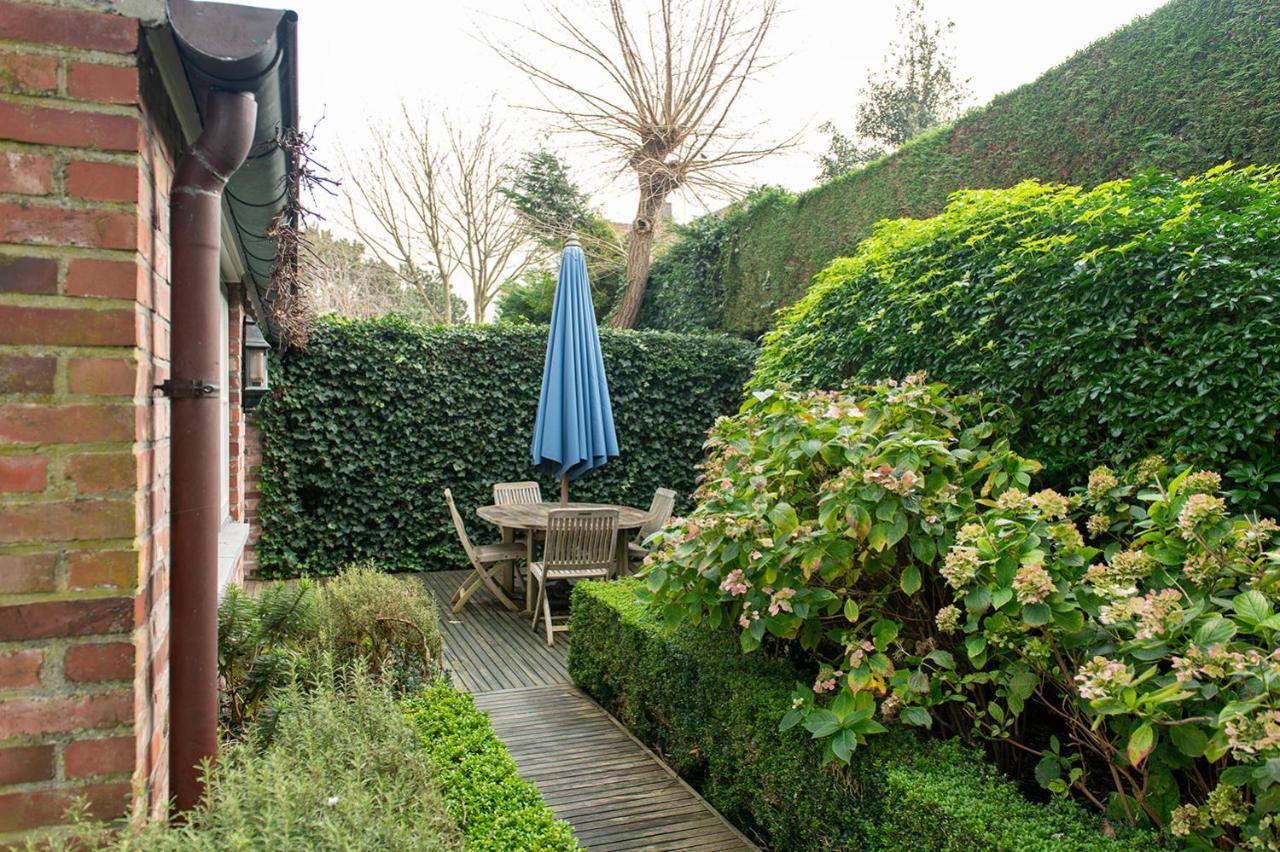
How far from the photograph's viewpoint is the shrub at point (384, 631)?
3.43 m

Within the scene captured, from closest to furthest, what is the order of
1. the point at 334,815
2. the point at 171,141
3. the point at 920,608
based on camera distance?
1. the point at 334,815
2. the point at 171,141
3. the point at 920,608

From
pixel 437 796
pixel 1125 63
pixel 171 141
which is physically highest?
pixel 1125 63

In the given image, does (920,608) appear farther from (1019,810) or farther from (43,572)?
(43,572)

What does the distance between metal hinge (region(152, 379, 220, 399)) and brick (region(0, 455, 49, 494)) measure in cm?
31

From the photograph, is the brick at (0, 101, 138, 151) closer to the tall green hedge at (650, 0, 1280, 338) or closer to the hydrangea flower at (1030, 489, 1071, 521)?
the hydrangea flower at (1030, 489, 1071, 521)

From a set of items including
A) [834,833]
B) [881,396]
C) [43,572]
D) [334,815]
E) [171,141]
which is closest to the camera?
[43,572]

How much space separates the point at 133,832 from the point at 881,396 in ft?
8.93

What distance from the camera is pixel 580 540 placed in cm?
593

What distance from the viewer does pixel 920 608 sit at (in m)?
2.87

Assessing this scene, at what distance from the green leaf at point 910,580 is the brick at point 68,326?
2.21 m

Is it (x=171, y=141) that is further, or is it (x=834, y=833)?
(x=834, y=833)

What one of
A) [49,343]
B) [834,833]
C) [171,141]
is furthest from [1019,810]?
[171,141]

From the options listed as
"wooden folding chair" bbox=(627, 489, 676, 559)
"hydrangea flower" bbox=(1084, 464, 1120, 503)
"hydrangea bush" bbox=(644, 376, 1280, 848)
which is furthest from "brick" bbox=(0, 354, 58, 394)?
"wooden folding chair" bbox=(627, 489, 676, 559)

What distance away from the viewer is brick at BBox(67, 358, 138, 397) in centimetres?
144
